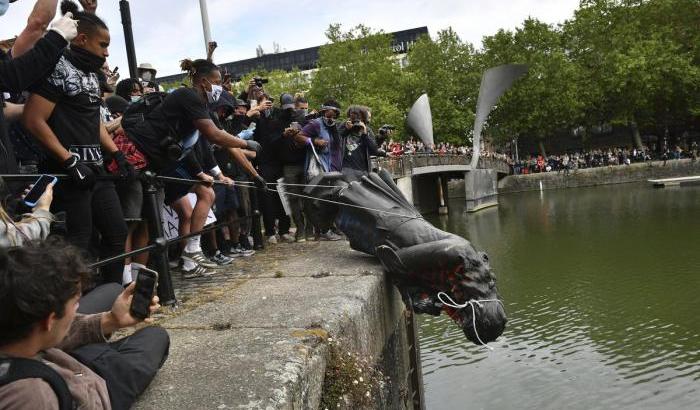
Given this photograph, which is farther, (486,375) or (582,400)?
(486,375)

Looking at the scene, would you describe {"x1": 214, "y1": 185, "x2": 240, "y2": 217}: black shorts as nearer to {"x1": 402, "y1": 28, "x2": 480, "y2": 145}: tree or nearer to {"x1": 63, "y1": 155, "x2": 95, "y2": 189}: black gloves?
{"x1": 63, "y1": 155, "x2": 95, "y2": 189}: black gloves

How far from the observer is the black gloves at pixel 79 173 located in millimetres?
2887

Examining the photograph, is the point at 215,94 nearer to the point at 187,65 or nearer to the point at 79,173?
the point at 187,65

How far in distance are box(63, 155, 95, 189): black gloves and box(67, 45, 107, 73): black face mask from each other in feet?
1.70

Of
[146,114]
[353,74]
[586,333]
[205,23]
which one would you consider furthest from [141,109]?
[353,74]

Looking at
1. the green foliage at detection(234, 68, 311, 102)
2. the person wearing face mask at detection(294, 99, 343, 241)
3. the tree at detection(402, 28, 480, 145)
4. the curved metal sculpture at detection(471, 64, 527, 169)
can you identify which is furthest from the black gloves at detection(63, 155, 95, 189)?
the green foliage at detection(234, 68, 311, 102)

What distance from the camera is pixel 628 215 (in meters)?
19.7

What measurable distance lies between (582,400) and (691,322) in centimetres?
301

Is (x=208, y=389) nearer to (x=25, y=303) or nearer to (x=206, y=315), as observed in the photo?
(x=25, y=303)

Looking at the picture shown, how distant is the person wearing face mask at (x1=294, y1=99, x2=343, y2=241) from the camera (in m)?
6.55

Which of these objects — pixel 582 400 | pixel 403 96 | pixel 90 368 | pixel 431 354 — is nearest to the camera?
pixel 90 368

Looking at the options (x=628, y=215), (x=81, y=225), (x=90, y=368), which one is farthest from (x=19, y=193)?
(x=628, y=215)

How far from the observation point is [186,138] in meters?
4.40

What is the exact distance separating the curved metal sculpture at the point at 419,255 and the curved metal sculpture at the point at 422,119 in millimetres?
27219
